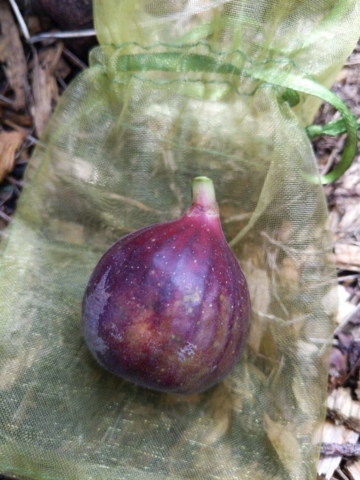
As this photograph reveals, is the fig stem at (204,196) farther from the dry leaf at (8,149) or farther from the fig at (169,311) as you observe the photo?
the dry leaf at (8,149)

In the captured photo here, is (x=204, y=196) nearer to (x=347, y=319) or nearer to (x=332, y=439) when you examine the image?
(x=347, y=319)

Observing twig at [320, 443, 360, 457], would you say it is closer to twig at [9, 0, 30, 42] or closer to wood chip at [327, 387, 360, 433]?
wood chip at [327, 387, 360, 433]

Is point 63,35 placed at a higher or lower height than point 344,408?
higher

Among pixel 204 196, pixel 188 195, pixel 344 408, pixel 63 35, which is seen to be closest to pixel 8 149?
pixel 63 35

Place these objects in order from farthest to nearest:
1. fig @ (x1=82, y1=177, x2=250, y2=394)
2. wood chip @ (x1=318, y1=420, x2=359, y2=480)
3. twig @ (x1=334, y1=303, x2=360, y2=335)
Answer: twig @ (x1=334, y1=303, x2=360, y2=335)
wood chip @ (x1=318, y1=420, x2=359, y2=480)
fig @ (x1=82, y1=177, x2=250, y2=394)

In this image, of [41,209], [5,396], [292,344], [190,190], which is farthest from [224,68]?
[5,396]

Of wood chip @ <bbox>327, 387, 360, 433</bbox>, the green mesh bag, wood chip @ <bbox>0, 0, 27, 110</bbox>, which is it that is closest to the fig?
the green mesh bag

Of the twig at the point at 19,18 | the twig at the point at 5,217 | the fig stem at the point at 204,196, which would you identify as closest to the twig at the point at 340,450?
the fig stem at the point at 204,196
